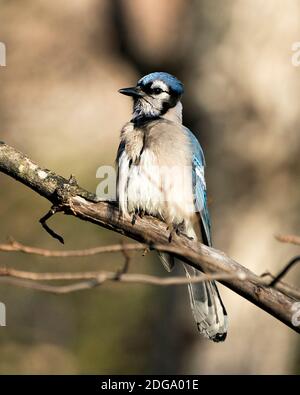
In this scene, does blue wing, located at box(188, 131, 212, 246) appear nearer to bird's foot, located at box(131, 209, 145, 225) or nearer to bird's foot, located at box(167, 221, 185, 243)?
bird's foot, located at box(167, 221, 185, 243)

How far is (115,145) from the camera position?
9.84 meters

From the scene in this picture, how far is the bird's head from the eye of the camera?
5.55 meters

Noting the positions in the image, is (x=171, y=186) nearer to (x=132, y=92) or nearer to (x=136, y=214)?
(x=136, y=214)

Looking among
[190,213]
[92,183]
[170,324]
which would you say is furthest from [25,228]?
[190,213]

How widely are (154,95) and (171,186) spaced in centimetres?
88

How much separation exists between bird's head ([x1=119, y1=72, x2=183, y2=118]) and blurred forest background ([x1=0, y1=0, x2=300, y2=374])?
172 cm

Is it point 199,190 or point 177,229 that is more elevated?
point 199,190

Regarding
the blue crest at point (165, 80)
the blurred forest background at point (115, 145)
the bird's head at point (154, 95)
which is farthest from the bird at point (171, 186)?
the blurred forest background at point (115, 145)

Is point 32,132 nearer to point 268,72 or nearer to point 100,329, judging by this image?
point 100,329

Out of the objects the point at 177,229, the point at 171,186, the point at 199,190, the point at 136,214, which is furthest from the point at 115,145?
the point at 177,229

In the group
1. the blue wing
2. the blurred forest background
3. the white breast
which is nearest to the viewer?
the white breast

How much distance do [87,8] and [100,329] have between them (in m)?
3.70

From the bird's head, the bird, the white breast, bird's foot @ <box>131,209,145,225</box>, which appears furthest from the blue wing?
bird's foot @ <box>131,209,145,225</box>

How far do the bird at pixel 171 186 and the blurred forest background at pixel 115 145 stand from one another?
2.06 metres
